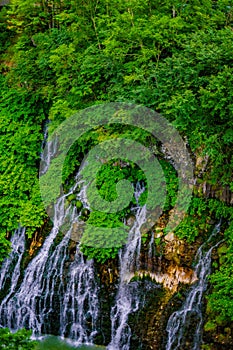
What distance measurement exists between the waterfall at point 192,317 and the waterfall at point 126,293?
74 cm

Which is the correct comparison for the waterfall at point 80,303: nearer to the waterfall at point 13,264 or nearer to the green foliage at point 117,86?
the green foliage at point 117,86

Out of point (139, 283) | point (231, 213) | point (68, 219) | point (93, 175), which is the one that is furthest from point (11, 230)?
point (231, 213)

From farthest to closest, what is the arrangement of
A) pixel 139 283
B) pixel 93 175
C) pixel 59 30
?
pixel 59 30
pixel 93 175
pixel 139 283

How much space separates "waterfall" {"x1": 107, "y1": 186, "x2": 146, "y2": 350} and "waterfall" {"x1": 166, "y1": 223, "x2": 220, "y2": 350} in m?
0.74

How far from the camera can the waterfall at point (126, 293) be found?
9500 mm

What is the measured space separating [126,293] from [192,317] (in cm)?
124

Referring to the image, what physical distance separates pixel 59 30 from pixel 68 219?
3765 millimetres

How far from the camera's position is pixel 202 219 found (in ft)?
31.8

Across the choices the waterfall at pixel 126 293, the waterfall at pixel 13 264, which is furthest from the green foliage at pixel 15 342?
the waterfall at pixel 13 264

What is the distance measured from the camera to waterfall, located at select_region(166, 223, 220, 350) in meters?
9.05

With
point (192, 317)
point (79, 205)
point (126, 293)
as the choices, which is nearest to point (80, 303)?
point (126, 293)

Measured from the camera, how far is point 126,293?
386 inches

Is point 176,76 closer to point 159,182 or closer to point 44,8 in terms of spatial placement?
point 159,182

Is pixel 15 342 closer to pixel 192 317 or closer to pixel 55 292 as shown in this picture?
pixel 192 317
